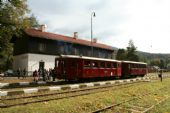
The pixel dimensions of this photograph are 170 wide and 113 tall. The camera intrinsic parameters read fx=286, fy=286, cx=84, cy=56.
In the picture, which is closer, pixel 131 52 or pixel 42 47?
pixel 42 47

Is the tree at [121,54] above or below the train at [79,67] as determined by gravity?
above

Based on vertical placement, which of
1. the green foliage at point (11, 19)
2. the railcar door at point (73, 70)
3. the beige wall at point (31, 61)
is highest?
the green foliage at point (11, 19)

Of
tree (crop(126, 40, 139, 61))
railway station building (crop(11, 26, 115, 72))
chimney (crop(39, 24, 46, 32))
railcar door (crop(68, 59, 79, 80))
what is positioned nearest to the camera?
railcar door (crop(68, 59, 79, 80))

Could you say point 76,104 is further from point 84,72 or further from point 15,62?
point 15,62

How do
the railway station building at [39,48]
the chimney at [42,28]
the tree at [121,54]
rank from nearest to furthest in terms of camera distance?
the railway station building at [39,48], the chimney at [42,28], the tree at [121,54]

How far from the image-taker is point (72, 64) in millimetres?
27906

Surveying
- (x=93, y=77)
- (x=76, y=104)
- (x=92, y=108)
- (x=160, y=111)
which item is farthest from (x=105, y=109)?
(x=93, y=77)

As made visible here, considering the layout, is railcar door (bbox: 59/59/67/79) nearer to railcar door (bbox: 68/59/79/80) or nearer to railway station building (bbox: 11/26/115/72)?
railcar door (bbox: 68/59/79/80)

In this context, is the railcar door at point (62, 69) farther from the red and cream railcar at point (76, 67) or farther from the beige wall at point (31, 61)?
the beige wall at point (31, 61)

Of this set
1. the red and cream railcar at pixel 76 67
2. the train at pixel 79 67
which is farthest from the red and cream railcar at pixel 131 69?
the red and cream railcar at pixel 76 67

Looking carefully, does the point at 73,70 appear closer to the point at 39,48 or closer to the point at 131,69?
the point at 131,69

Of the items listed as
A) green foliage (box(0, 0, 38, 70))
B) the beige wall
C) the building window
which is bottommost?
the beige wall

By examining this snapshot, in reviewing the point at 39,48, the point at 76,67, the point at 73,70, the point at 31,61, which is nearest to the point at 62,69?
the point at 73,70

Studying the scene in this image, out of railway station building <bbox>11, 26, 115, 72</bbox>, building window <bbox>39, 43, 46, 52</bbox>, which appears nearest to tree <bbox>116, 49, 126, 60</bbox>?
railway station building <bbox>11, 26, 115, 72</bbox>
